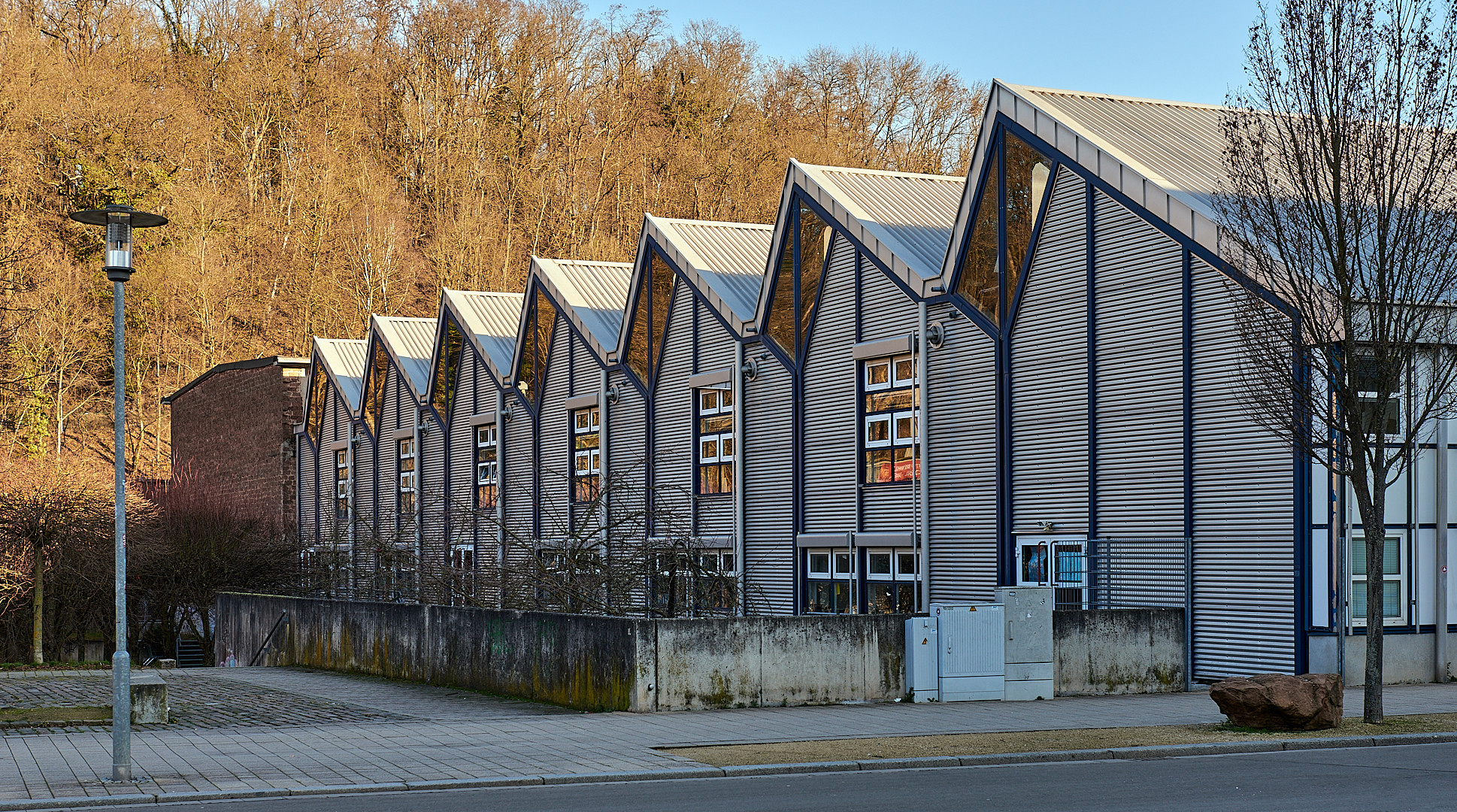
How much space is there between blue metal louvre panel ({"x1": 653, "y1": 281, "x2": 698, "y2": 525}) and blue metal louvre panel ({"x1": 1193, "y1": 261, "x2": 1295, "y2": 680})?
524 inches

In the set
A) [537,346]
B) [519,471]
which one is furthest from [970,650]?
[519,471]

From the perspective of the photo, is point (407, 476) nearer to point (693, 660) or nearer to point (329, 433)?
point (329, 433)

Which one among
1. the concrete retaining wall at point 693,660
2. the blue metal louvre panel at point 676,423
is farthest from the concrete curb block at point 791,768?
the blue metal louvre panel at point 676,423

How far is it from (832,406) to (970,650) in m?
10.1

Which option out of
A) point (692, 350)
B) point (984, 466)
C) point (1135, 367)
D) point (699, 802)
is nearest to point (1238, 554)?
point (1135, 367)

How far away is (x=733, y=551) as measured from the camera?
30906 mm

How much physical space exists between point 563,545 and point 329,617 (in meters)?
8.40

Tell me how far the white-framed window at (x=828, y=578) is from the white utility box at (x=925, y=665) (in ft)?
28.0

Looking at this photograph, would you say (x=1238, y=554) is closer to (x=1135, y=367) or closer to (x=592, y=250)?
(x=1135, y=367)

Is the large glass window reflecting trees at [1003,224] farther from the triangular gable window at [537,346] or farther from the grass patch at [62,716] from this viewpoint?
the triangular gable window at [537,346]

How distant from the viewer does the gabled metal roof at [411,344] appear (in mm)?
46125

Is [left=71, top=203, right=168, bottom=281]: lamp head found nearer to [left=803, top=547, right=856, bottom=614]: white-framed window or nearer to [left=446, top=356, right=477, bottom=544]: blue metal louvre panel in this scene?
[left=803, top=547, right=856, bottom=614]: white-framed window

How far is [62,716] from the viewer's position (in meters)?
17.2

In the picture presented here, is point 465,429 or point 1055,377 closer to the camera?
point 1055,377
